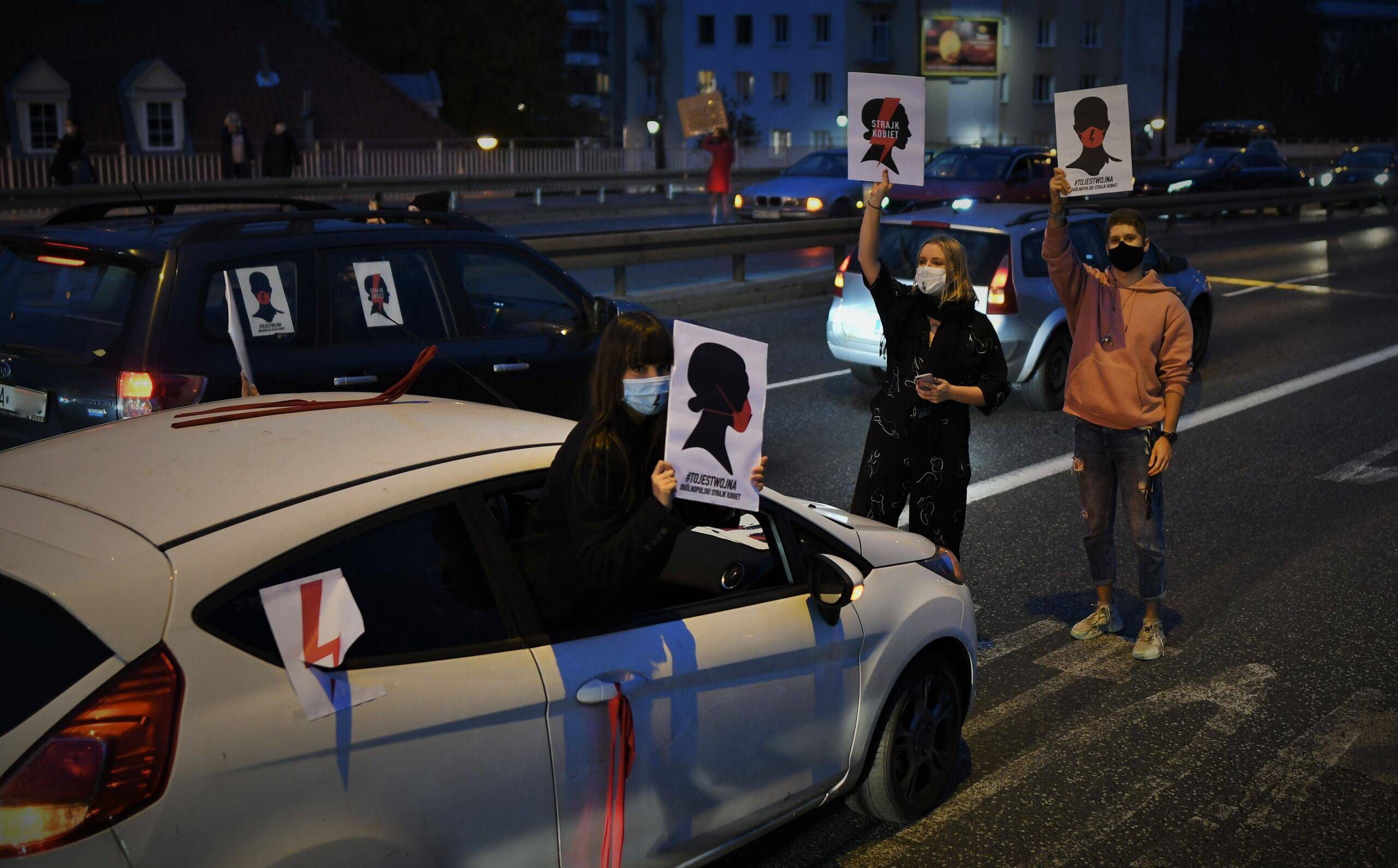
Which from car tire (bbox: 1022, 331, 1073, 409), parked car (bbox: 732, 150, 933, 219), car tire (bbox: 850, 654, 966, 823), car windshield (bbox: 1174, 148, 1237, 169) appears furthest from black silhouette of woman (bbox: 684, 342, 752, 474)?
car windshield (bbox: 1174, 148, 1237, 169)

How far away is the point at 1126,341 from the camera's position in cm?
580

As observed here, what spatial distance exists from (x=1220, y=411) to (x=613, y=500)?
8.72m

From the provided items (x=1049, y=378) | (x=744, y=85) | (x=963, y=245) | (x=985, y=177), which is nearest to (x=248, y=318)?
(x=963, y=245)

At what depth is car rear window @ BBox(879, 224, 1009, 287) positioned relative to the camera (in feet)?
35.3

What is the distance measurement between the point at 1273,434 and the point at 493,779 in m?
8.53

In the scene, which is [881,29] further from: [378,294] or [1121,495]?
[1121,495]

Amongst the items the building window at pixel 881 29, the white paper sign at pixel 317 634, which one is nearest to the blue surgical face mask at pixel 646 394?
the white paper sign at pixel 317 634

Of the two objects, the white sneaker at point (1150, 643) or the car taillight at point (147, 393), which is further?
the white sneaker at point (1150, 643)

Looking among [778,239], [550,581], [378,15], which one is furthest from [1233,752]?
[378,15]

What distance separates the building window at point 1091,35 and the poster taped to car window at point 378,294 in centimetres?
7803

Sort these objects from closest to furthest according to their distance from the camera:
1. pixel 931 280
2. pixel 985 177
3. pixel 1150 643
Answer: pixel 931 280 < pixel 1150 643 < pixel 985 177

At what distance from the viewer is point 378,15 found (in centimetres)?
6391

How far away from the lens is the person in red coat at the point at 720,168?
970 inches

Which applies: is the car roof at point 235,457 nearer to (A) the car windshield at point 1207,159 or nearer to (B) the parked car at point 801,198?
(B) the parked car at point 801,198
